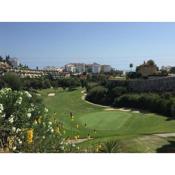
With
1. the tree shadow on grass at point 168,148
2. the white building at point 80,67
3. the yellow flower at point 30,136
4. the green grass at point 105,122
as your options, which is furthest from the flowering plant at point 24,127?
the tree shadow on grass at point 168,148

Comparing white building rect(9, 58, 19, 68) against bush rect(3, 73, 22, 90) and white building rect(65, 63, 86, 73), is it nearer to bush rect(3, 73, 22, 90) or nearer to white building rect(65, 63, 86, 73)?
bush rect(3, 73, 22, 90)

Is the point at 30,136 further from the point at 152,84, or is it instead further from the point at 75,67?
the point at 152,84

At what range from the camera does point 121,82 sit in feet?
30.5

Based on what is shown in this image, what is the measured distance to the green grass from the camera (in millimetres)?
8836

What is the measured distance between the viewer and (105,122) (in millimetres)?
9266

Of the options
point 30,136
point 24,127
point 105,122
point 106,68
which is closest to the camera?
point 30,136

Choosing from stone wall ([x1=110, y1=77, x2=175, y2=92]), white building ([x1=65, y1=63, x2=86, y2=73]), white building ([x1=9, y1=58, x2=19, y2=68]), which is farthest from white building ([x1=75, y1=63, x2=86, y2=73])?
white building ([x1=9, y1=58, x2=19, y2=68])

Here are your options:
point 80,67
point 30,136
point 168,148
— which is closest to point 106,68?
point 80,67

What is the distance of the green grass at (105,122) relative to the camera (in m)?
8.84

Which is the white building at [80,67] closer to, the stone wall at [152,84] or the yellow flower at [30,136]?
the stone wall at [152,84]

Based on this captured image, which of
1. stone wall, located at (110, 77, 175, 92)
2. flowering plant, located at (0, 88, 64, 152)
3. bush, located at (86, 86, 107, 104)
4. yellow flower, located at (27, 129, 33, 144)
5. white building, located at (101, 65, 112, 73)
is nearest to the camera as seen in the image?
yellow flower, located at (27, 129, 33, 144)
